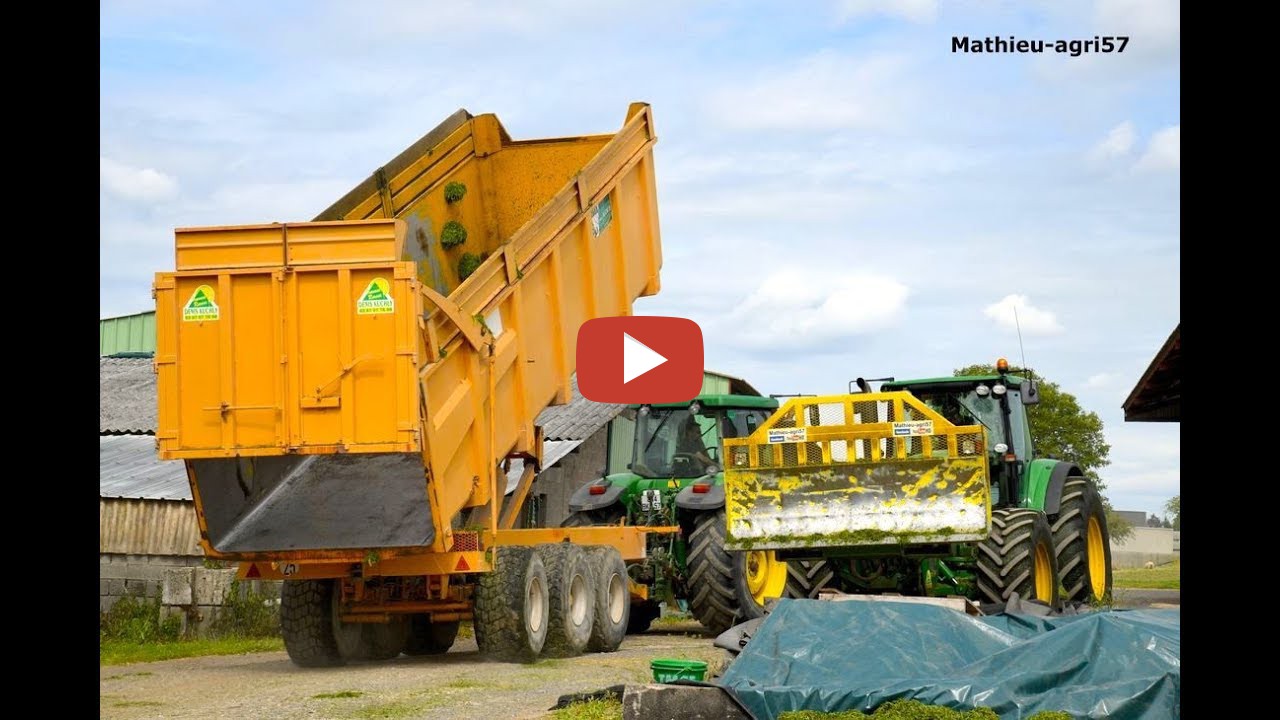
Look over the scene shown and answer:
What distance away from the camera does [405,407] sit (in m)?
11.6

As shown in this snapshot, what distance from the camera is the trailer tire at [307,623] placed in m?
13.7

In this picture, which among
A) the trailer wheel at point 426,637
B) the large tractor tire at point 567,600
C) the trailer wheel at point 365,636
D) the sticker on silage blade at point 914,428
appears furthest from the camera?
the trailer wheel at point 426,637

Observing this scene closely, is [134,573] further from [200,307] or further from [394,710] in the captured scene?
[394,710]

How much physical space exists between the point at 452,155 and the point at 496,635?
532 cm

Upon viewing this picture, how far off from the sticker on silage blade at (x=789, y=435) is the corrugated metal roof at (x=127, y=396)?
578 inches

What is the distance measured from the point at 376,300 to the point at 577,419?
1647cm

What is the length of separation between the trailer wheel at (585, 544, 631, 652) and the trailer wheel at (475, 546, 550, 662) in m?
1.39

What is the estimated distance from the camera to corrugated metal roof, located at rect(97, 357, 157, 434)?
25.8 m

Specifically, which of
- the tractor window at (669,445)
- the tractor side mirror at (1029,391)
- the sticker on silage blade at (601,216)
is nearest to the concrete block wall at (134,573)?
the tractor window at (669,445)

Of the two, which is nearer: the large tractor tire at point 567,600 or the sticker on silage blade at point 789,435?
the sticker on silage blade at point 789,435

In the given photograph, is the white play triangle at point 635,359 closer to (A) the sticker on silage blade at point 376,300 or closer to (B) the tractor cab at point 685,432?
(B) the tractor cab at point 685,432

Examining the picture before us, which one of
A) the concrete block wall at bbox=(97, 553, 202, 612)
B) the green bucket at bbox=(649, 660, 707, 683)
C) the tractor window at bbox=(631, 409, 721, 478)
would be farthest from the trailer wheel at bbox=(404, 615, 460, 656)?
the green bucket at bbox=(649, 660, 707, 683)
